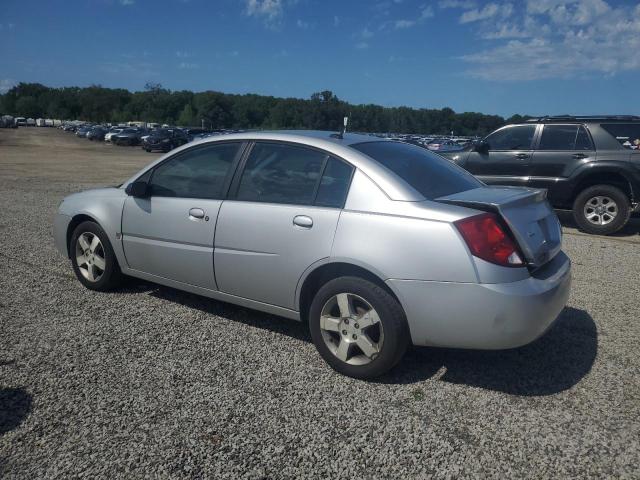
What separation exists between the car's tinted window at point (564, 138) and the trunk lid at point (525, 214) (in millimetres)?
5723

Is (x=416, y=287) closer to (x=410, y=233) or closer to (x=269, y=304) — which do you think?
(x=410, y=233)

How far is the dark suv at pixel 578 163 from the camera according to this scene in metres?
8.31

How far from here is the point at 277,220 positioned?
3.59m

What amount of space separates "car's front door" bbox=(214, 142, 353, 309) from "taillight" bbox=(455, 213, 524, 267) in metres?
0.83

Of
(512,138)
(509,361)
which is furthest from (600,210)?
(509,361)

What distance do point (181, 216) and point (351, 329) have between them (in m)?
1.70

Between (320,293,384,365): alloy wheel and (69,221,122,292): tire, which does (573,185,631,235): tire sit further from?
(69,221,122,292): tire

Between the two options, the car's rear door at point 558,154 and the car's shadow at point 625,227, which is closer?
the car's rear door at point 558,154

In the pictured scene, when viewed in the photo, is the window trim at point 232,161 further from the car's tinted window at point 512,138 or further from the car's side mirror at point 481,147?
the car's tinted window at point 512,138

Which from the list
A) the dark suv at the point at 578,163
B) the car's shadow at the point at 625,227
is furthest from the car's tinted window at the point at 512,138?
the car's shadow at the point at 625,227

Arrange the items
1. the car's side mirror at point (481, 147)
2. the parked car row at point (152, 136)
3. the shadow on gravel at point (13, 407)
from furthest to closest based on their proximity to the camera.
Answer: the parked car row at point (152, 136) → the car's side mirror at point (481, 147) → the shadow on gravel at point (13, 407)

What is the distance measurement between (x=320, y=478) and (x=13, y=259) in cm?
520

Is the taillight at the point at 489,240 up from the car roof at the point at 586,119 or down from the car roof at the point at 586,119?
down

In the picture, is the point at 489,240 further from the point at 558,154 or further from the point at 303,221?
the point at 558,154
